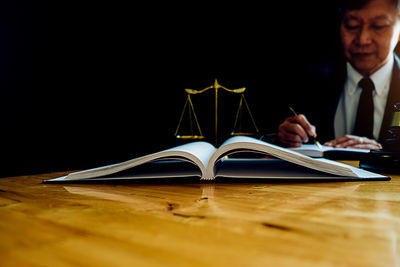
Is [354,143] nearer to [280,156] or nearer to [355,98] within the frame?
[355,98]

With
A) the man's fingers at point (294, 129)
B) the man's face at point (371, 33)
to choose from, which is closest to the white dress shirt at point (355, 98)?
the man's face at point (371, 33)

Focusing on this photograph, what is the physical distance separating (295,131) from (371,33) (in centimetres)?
131

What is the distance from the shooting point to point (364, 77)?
6.89 feet

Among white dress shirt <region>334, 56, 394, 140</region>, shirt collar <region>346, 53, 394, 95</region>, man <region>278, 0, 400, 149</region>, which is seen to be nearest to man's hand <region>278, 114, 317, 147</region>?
man <region>278, 0, 400, 149</region>

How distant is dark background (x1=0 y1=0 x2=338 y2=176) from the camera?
2182 mm

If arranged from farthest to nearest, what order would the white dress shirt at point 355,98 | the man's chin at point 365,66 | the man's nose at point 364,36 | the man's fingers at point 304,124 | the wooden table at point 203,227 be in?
the man's chin at point 365,66, the man's nose at point 364,36, the white dress shirt at point 355,98, the man's fingers at point 304,124, the wooden table at point 203,227

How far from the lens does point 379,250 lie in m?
0.19

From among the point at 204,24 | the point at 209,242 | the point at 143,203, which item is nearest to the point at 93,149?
the point at 204,24

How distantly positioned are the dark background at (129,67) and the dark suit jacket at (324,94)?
0.16 metres

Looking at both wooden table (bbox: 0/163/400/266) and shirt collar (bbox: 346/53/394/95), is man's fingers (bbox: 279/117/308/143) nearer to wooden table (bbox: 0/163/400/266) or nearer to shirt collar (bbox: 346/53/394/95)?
shirt collar (bbox: 346/53/394/95)

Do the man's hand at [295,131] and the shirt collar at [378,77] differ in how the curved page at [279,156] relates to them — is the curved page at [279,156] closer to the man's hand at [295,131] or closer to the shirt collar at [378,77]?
the man's hand at [295,131]

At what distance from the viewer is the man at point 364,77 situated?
191 cm

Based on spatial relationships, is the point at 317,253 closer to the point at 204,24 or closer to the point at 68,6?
the point at 68,6

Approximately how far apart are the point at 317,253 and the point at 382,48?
2496 mm
